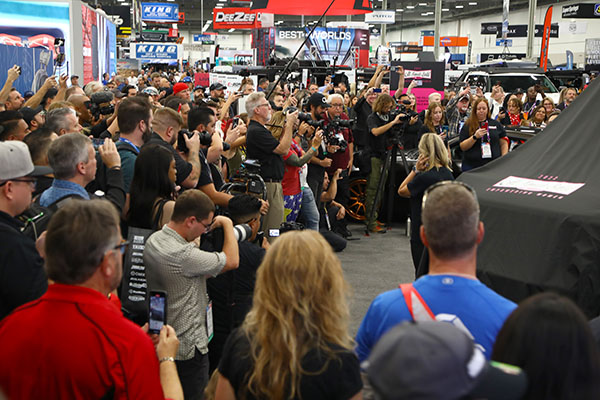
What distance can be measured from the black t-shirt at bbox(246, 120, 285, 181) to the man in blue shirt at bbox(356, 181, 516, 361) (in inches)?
155

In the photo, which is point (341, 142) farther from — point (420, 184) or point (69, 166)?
point (69, 166)

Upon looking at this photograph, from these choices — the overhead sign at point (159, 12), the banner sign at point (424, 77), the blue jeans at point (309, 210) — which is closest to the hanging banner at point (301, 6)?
the banner sign at point (424, 77)

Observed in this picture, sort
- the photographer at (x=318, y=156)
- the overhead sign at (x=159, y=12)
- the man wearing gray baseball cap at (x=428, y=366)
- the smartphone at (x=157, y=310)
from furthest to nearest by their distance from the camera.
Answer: the overhead sign at (x=159, y=12), the photographer at (x=318, y=156), the smartphone at (x=157, y=310), the man wearing gray baseball cap at (x=428, y=366)

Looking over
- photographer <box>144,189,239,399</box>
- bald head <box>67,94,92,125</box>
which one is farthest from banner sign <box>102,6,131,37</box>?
photographer <box>144,189,239,399</box>

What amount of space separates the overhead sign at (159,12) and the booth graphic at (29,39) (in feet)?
82.9

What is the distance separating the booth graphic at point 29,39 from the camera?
1064cm

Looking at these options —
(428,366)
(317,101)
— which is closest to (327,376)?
(428,366)

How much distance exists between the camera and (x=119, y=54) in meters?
41.5

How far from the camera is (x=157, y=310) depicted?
2.32m

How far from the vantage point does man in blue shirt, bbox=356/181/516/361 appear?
2.18 metres

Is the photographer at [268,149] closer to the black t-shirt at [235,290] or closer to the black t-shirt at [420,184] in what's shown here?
the black t-shirt at [420,184]

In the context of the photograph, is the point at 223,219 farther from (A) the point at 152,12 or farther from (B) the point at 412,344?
(A) the point at 152,12

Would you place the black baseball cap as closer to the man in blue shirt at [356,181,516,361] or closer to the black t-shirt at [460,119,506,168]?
the black t-shirt at [460,119,506,168]

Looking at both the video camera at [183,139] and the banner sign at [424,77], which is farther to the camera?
the banner sign at [424,77]
